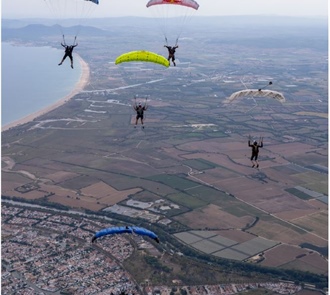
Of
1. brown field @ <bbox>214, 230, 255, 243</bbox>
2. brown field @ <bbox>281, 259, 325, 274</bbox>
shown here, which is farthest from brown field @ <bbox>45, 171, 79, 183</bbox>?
brown field @ <bbox>281, 259, 325, 274</bbox>

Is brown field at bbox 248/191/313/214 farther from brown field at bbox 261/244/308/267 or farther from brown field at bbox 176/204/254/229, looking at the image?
brown field at bbox 261/244/308/267

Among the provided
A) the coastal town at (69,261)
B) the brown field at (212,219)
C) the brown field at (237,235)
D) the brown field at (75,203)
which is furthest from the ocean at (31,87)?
the brown field at (237,235)

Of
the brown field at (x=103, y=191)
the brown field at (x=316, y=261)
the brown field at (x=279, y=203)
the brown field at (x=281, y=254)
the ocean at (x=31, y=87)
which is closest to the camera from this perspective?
the brown field at (x=316, y=261)

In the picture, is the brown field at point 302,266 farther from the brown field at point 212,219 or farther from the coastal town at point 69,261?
the brown field at point 212,219

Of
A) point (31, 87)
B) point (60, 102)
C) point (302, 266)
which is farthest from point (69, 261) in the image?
point (31, 87)

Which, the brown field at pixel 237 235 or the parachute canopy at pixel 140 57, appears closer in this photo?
the parachute canopy at pixel 140 57

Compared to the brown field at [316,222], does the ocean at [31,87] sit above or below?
above

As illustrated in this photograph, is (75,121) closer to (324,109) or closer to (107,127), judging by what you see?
(107,127)

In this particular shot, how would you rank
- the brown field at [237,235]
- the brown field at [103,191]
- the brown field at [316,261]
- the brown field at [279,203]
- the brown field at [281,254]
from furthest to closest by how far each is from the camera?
the brown field at [103,191]
the brown field at [279,203]
the brown field at [237,235]
the brown field at [281,254]
the brown field at [316,261]
